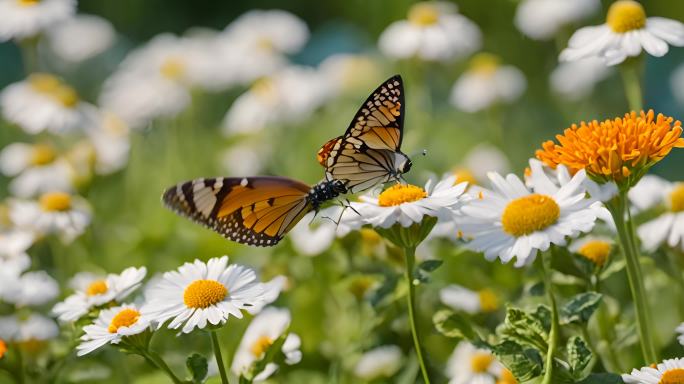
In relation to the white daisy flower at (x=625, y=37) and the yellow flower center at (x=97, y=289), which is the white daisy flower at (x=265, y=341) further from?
the white daisy flower at (x=625, y=37)

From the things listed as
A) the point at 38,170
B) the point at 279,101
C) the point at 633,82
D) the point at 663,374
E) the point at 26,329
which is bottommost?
the point at 38,170

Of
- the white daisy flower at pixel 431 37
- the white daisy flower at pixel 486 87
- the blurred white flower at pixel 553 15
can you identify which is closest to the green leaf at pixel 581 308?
the white daisy flower at pixel 431 37

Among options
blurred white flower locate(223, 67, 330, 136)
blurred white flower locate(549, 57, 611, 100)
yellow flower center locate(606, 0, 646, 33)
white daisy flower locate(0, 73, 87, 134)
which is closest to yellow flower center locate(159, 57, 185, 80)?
blurred white flower locate(223, 67, 330, 136)

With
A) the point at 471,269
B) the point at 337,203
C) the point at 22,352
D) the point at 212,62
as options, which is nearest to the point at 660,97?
the point at 212,62

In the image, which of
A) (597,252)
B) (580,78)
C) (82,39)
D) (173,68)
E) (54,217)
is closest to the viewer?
(597,252)

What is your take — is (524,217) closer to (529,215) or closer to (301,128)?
(529,215)

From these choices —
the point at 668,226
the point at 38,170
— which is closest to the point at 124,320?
the point at 668,226
